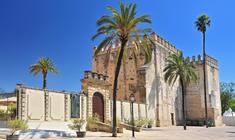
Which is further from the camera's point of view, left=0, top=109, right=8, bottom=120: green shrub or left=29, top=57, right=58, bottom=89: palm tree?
left=29, top=57, right=58, bottom=89: palm tree

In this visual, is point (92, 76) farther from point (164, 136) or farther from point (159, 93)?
point (159, 93)

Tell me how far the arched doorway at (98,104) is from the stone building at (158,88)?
18.4 feet

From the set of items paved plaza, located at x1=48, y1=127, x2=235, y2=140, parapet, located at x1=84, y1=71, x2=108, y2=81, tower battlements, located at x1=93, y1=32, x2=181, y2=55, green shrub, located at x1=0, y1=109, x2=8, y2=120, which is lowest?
paved plaza, located at x1=48, y1=127, x2=235, y2=140

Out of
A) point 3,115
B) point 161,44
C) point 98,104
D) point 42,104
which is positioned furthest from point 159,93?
point 3,115

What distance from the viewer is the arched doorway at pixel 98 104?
2947 centimetres

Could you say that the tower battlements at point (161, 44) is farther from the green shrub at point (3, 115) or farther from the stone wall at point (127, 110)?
the green shrub at point (3, 115)

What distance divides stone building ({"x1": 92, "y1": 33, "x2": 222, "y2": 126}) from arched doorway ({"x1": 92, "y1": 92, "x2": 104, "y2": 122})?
5596 mm

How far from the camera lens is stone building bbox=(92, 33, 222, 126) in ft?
138

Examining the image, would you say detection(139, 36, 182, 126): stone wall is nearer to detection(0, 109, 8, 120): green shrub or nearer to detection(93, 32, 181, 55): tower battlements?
detection(93, 32, 181, 55): tower battlements

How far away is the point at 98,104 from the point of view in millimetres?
29984

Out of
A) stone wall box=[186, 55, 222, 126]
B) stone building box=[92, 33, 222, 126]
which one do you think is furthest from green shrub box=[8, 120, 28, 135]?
Answer: stone wall box=[186, 55, 222, 126]

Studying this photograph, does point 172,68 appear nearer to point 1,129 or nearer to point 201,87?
point 201,87

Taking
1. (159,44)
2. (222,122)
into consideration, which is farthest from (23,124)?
(222,122)

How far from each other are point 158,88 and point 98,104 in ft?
52.6
